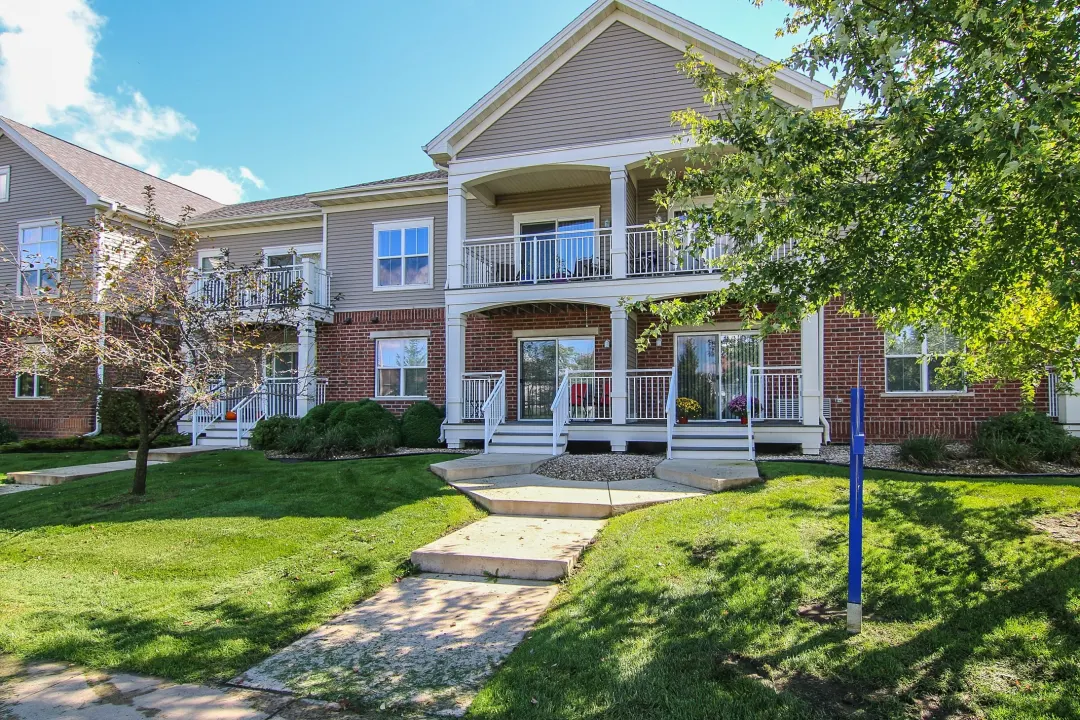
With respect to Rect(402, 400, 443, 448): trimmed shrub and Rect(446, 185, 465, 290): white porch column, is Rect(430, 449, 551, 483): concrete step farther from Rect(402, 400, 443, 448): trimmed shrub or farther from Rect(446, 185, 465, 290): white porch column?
Rect(446, 185, 465, 290): white porch column

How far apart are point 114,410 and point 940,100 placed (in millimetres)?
18901

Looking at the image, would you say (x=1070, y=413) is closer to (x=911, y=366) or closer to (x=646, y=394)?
(x=911, y=366)

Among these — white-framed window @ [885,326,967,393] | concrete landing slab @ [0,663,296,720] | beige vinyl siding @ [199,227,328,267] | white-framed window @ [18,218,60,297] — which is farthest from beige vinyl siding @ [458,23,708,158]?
white-framed window @ [18,218,60,297]

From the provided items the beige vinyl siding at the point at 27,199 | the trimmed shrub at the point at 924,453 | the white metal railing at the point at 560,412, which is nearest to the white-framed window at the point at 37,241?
the beige vinyl siding at the point at 27,199

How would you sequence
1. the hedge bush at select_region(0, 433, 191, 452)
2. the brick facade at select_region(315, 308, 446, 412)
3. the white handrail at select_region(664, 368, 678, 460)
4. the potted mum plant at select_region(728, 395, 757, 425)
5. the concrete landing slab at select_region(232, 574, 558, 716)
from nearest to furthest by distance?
the concrete landing slab at select_region(232, 574, 558, 716)
the white handrail at select_region(664, 368, 678, 460)
the potted mum plant at select_region(728, 395, 757, 425)
the hedge bush at select_region(0, 433, 191, 452)
the brick facade at select_region(315, 308, 446, 412)

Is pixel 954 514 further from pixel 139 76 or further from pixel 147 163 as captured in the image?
pixel 147 163

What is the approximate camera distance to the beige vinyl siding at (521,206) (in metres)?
14.6

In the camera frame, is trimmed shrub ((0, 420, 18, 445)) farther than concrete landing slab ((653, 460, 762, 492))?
Yes

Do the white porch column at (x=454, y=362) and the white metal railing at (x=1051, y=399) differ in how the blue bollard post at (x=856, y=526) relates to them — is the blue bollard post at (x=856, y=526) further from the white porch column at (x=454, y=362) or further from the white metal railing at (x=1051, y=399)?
the white metal railing at (x=1051, y=399)

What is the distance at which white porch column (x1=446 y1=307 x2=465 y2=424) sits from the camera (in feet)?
44.2

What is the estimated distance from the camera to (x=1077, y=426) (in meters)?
11.3

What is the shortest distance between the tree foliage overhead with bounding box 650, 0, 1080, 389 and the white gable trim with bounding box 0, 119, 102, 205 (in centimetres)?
1841

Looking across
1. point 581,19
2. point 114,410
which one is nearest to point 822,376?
point 581,19

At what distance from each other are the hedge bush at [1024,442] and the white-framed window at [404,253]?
484 inches
